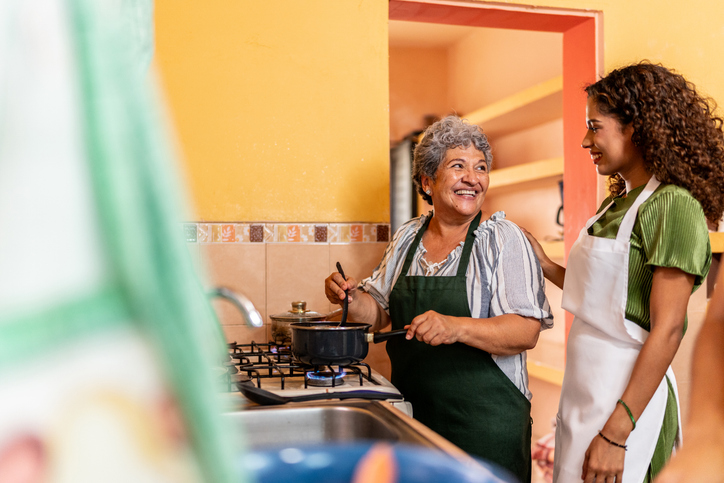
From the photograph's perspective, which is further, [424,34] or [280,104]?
[424,34]

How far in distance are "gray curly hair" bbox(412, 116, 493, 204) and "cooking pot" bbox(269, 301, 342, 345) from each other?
517 mm

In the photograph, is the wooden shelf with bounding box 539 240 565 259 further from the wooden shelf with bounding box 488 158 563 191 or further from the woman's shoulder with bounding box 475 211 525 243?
the woman's shoulder with bounding box 475 211 525 243

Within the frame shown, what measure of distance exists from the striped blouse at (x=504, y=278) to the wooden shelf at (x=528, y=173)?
1499mm

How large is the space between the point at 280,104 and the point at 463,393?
1161 millimetres

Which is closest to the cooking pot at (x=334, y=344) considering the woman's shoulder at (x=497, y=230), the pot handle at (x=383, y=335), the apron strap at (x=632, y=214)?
the pot handle at (x=383, y=335)

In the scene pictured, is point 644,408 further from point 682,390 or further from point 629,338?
point 682,390

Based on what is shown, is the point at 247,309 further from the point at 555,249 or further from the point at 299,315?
the point at 555,249

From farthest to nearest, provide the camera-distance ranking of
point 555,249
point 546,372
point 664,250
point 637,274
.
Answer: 1. point 546,372
2. point 555,249
3. point 637,274
4. point 664,250

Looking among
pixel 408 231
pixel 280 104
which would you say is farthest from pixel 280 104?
pixel 408 231

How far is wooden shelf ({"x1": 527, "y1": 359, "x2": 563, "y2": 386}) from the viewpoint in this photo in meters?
3.14

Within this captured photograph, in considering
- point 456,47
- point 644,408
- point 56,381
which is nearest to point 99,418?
point 56,381

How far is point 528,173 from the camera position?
3396mm

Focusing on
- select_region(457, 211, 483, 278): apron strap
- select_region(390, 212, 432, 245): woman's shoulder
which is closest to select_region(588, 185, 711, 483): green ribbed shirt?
select_region(457, 211, 483, 278): apron strap

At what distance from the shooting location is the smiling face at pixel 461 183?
1.75 meters
